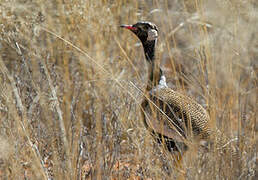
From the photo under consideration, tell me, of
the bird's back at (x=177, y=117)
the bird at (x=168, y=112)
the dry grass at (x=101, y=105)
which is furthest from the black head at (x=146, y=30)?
the bird's back at (x=177, y=117)

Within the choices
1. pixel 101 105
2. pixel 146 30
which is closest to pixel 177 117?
pixel 101 105

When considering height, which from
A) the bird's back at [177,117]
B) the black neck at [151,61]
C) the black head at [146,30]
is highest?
the black head at [146,30]

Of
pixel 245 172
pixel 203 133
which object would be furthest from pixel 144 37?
pixel 245 172

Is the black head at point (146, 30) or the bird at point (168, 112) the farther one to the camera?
the black head at point (146, 30)

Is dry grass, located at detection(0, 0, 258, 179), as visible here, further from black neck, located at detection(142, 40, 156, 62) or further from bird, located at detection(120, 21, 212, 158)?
black neck, located at detection(142, 40, 156, 62)

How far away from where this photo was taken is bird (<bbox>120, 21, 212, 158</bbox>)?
2133 mm

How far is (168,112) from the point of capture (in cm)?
233

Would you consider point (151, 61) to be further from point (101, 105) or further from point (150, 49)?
point (101, 105)

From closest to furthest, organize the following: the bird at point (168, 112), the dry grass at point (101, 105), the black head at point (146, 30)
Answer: the dry grass at point (101, 105), the bird at point (168, 112), the black head at point (146, 30)

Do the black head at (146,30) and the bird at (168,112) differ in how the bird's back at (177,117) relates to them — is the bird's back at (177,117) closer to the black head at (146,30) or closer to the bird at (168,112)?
the bird at (168,112)

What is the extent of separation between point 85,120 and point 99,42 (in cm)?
60

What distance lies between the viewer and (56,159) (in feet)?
5.69

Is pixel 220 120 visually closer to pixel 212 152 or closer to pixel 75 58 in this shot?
pixel 212 152

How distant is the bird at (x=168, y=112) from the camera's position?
2.13 m
